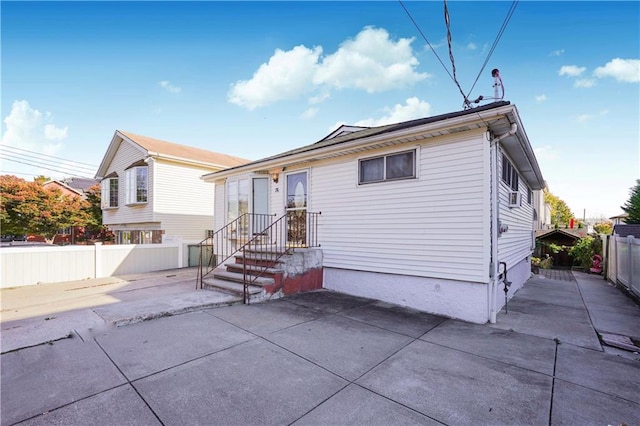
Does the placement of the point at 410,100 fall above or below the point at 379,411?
above

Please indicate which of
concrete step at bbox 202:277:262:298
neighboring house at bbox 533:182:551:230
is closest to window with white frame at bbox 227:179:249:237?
concrete step at bbox 202:277:262:298

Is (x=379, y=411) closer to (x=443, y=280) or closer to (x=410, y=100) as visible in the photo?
(x=443, y=280)

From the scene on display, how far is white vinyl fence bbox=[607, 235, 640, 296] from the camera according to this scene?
6662 millimetres

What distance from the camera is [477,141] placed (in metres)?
4.85

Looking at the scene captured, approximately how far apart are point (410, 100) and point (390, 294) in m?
7.42

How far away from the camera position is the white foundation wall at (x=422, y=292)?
193 inches

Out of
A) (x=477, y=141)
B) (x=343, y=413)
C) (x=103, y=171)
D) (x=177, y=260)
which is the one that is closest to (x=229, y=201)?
(x=177, y=260)

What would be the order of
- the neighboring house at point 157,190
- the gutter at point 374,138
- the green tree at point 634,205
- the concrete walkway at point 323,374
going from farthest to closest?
the neighboring house at point 157,190
the green tree at point 634,205
the gutter at point 374,138
the concrete walkway at point 323,374

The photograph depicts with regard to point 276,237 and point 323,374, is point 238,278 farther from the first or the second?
point 323,374

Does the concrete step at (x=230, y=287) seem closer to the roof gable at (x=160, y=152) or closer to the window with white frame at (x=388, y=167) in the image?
the window with white frame at (x=388, y=167)

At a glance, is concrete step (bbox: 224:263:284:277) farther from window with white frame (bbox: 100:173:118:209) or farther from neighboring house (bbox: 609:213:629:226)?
neighboring house (bbox: 609:213:629:226)

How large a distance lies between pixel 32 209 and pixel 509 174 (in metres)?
28.4

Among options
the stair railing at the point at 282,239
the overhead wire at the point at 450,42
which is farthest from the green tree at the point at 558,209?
the stair railing at the point at 282,239

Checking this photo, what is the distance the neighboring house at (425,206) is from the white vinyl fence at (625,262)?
A: 7.59 feet
